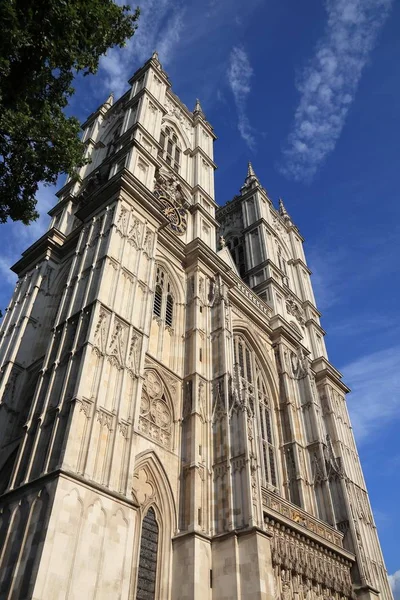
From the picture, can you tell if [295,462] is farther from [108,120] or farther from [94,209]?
[108,120]

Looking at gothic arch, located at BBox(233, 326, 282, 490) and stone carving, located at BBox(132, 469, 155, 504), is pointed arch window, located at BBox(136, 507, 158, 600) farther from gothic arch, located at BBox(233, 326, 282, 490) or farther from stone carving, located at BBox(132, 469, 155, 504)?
gothic arch, located at BBox(233, 326, 282, 490)

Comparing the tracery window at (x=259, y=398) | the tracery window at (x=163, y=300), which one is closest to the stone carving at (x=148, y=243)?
the tracery window at (x=163, y=300)

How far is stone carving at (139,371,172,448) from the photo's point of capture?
58.4 feet

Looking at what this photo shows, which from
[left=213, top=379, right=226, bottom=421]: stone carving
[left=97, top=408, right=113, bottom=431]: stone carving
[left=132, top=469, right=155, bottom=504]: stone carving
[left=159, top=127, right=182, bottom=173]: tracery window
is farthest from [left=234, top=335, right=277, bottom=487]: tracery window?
[left=159, top=127, right=182, bottom=173]: tracery window

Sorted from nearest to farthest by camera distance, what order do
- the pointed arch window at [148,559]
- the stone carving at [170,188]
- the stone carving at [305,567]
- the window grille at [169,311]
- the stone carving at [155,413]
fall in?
1. the pointed arch window at [148,559]
2. the stone carving at [305,567]
3. the stone carving at [155,413]
4. the window grille at [169,311]
5. the stone carving at [170,188]

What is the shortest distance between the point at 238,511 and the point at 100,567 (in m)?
5.53

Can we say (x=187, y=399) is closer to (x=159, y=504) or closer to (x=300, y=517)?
(x=159, y=504)

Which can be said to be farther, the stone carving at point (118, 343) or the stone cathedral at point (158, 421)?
the stone carving at point (118, 343)

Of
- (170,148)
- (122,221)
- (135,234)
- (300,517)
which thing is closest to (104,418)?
(135,234)

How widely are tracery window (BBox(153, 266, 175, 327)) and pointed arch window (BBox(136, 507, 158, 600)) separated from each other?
8234 millimetres

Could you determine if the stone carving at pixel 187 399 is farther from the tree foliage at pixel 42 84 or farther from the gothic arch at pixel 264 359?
the tree foliage at pixel 42 84

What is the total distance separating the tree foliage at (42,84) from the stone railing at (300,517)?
12.5 metres

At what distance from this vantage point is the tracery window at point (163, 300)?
22.0m

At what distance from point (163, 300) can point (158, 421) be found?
5.99 meters
